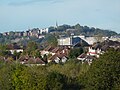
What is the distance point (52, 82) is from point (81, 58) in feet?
77.8

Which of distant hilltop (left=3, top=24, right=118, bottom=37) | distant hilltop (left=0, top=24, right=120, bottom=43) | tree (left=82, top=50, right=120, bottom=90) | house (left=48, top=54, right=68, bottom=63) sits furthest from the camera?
distant hilltop (left=3, top=24, right=118, bottom=37)

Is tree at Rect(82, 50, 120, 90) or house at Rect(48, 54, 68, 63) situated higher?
tree at Rect(82, 50, 120, 90)

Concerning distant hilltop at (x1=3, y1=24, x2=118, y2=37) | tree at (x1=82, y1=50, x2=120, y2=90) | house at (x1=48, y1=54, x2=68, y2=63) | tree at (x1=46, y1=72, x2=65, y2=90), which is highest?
tree at (x1=82, y1=50, x2=120, y2=90)

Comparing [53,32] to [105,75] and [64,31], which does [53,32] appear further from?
[105,75]

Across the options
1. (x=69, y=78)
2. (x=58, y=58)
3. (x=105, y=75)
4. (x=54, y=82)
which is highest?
(x=105, y=75)

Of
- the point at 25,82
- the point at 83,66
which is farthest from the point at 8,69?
the point at 83,66

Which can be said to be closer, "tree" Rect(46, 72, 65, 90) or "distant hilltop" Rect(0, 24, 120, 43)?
"tree" Rect(46, 72, 65, 90)

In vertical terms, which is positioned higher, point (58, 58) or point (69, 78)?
point (69, 78)

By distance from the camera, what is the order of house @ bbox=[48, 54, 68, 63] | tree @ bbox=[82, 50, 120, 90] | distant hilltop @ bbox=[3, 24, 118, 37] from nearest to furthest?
tree @ bbox=[82, 50, 120, 90], house @ bbox=[48, 54, 68, 63], distant hilltop @ bbox=[3, 24, 118, 37]

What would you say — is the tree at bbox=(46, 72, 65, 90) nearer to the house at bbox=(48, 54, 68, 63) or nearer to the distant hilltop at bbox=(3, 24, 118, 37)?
the house at bbox=(48, 54, 68, 63)

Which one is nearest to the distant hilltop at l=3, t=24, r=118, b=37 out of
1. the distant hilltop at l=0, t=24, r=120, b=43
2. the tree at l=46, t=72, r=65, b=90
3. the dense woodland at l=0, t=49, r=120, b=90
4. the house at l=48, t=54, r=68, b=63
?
the distant hilltop at l=0, t=24, r=120, b=43

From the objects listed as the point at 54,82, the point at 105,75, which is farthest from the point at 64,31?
→ the point at 105,75

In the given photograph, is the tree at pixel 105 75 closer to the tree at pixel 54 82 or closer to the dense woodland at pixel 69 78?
the dense woodland at pixel 69 78

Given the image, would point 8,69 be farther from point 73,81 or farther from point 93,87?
point 93,87
